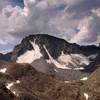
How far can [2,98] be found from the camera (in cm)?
15688

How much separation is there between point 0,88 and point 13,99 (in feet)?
65.7

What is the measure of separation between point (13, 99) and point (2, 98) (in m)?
12.7

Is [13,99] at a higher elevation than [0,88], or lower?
lower

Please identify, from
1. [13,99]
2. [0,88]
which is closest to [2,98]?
[13,99]

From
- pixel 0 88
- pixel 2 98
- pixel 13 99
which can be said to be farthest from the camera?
pixel 0 88

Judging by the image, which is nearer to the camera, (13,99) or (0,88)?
(13,99)

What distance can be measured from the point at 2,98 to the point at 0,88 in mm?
30093

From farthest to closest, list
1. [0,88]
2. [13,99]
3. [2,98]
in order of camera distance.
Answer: [0,88]
[13,99]
[2,98]

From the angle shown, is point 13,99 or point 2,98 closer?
point 2,98

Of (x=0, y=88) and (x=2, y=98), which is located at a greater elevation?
(x=0, y=88)

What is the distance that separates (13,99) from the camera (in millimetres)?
168875

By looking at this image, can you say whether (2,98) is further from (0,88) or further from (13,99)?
(0,88)

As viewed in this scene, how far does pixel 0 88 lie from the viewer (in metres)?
Answer: 186
